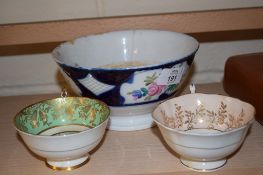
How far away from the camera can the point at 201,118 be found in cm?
62

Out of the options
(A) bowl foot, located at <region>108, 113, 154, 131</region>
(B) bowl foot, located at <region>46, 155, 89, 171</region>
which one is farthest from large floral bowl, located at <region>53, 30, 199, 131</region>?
(B) bowl foot, located at <region>46, 155, 89, 171</region>

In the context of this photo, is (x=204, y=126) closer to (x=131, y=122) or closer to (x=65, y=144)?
(x=131, y=122)

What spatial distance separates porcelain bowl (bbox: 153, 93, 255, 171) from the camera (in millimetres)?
483

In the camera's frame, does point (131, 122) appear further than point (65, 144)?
Yes

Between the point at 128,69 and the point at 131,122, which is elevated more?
the point at 128,69

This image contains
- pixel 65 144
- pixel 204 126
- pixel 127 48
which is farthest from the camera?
pixel 127 48

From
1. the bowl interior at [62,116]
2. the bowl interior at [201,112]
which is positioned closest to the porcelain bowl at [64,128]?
the bowl interior at [62,116]

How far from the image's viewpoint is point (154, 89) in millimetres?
588

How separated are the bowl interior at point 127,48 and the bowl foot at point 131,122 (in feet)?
0.41

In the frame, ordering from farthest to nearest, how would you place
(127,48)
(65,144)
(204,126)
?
(127,48) → (204,126) → (65,144)

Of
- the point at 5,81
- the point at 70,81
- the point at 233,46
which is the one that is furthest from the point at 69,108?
the point at 233,46

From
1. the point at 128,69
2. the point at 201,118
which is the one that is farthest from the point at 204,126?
the point at 128,69

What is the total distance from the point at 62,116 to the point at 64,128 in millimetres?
20

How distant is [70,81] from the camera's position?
0.61 metres
